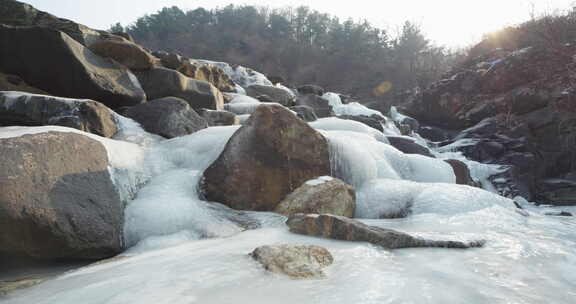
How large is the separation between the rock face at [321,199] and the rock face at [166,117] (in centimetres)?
217

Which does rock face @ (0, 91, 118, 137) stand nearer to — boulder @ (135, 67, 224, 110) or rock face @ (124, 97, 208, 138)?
rock face @ (124, 97, 208, 138)

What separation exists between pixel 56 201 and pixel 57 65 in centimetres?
309

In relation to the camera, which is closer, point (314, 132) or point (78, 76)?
point (314, 132)

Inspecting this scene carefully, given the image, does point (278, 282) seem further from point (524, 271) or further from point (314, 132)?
point (314, 132)

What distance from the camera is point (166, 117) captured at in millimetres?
4863

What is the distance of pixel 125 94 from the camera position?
17.2 ft

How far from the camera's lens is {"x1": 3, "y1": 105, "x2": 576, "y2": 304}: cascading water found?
1.63m

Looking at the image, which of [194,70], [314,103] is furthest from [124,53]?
[314,103]

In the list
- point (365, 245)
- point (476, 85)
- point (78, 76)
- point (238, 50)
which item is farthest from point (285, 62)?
point (365, 245)

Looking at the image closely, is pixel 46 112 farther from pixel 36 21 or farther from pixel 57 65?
pixel 36 21

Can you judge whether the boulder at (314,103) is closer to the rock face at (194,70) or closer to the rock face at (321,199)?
the rock face at (194,70)

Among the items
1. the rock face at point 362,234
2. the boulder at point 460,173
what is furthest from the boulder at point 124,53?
the boulder at point 460,173

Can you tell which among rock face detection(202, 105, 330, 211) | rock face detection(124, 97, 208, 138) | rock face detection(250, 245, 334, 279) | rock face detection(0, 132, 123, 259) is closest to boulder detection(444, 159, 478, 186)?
rock face detection(202, 105, 330, 211)

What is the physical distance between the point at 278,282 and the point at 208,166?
2.39m
